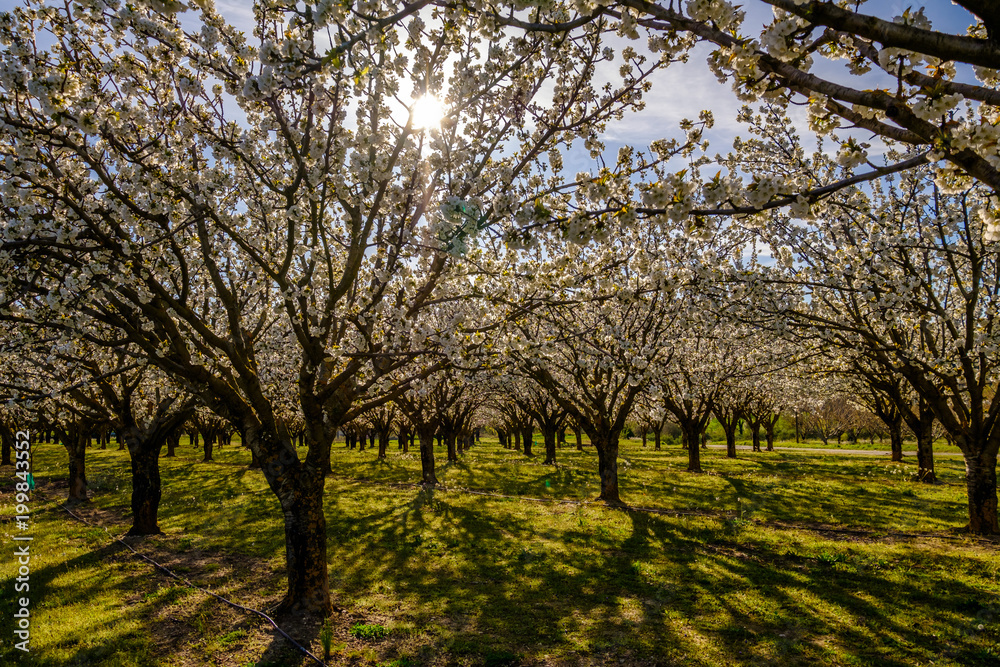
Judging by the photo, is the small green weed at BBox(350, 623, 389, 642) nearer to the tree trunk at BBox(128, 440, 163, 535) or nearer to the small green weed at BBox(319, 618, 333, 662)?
the small green weed at BBox(319, 618, 333, 662)

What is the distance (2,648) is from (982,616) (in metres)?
14.8

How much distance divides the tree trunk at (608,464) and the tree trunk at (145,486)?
13223mm

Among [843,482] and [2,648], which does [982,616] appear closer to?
[2,648]

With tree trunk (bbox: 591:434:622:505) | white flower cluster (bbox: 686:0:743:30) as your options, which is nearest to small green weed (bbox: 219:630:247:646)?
white flower cluster (bbox: 686:0:743:30)

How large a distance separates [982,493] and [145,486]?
21.7 m

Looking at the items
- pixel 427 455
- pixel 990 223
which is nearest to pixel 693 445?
pixel 427 455

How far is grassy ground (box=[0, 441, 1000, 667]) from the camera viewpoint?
738 cm

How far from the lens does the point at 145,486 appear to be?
14102 mm

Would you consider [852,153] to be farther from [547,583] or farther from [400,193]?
[547,583]

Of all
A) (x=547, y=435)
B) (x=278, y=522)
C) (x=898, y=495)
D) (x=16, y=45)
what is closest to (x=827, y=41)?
(x=16, y=45)

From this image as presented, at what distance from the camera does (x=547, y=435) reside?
34.4 meters

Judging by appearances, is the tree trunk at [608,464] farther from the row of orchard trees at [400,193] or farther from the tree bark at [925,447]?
the tree bark at [925,447]

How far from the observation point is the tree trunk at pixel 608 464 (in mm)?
17516

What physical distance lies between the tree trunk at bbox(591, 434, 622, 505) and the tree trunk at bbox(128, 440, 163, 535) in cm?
1322
